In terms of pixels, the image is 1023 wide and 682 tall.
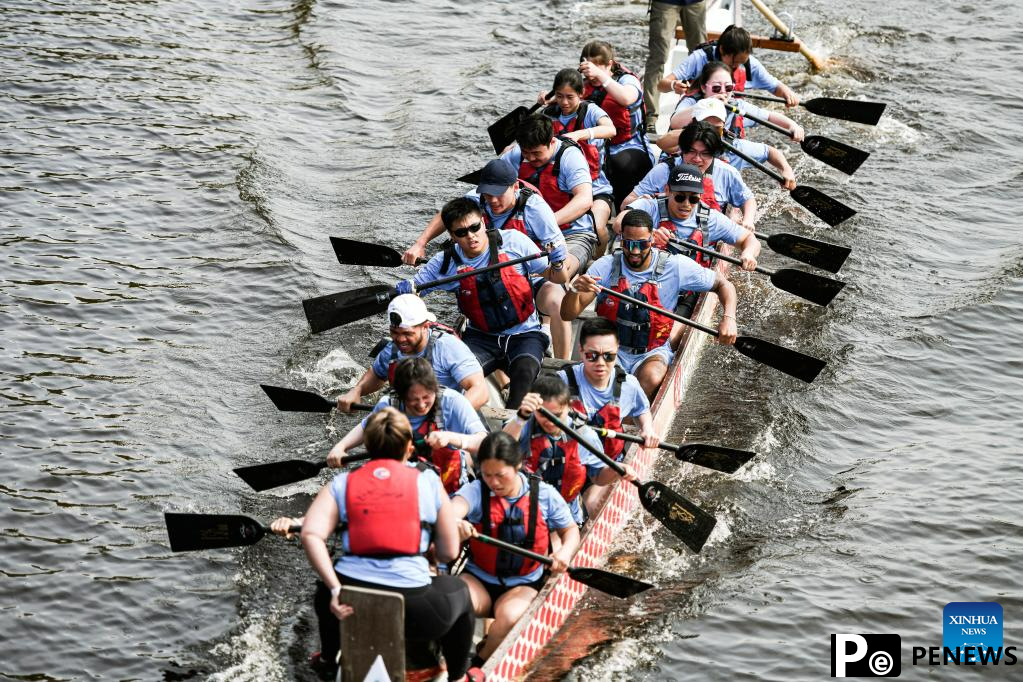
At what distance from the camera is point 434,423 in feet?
24.7

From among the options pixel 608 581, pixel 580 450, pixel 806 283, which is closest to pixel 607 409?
pixel 580 450

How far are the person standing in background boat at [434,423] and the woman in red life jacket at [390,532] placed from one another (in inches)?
33.5

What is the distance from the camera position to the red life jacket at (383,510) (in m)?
6.07

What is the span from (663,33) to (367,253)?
533cm

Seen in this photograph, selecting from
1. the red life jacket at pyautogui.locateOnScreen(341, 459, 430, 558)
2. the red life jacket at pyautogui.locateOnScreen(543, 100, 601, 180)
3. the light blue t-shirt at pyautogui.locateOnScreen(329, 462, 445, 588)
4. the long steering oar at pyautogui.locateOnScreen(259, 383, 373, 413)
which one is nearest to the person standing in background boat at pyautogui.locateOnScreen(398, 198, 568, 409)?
the long steering oar at pyautogui.locateOnScreen(259, 383, 373, 413)

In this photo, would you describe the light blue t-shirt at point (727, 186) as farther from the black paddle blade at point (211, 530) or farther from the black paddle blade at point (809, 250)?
the black paddle blade at point (211, 530)

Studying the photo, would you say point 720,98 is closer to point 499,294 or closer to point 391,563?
point 499,294

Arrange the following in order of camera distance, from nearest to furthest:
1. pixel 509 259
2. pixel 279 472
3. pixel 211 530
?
1. pixel 211 530
2. pixel 279 472
3. pixel 509 259

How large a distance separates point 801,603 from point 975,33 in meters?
14.3

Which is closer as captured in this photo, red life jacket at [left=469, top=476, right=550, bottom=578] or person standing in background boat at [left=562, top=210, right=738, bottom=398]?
red life jacket at [left=469, top=476, right=550, bottom=578]

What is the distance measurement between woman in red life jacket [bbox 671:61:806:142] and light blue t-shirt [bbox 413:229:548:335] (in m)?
3.19

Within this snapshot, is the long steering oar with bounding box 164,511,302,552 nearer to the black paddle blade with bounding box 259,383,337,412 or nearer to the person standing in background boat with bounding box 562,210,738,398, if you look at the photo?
the black paddle blade with bounding box 259,383,337,412

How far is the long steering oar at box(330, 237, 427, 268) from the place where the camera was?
398 inches

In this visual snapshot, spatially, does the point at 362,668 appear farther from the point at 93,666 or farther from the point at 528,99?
the point at 528,99
